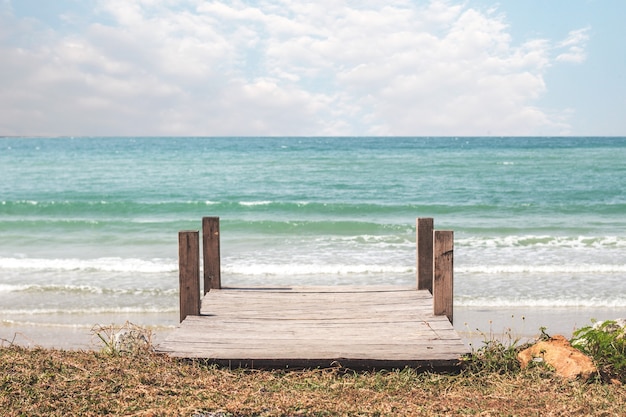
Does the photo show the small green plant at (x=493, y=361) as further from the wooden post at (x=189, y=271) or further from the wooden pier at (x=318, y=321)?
the wooden post at (x=189, y=271)

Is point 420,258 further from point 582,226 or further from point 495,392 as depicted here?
point 582,226

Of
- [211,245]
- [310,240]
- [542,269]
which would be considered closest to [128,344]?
[211,245]

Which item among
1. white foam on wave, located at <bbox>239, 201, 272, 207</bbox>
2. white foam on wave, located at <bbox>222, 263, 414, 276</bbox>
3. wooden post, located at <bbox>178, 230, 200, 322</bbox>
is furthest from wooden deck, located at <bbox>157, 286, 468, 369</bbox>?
white foam on wave, located at <bbox>239, 201, 272, 207</bbox>

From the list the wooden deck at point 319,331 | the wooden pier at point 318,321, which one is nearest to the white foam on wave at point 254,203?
the wooden pier at point 318,321

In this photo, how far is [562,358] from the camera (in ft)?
19.0

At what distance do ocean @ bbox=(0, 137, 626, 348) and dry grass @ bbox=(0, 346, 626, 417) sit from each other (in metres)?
3.00

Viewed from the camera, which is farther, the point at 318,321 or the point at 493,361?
the point at 318,321

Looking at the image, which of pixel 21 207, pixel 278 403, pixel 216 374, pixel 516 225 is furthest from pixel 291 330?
pixel 21 207

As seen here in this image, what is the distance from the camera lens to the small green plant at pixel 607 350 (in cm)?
579

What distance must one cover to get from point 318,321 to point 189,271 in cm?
143

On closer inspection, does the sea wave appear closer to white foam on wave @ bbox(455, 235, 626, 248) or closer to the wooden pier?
the wooden pier

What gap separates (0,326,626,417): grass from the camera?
4707 millimetres

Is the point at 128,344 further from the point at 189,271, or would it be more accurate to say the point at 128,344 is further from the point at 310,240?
the point at 310,240

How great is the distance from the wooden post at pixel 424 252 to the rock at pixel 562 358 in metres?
1.66
